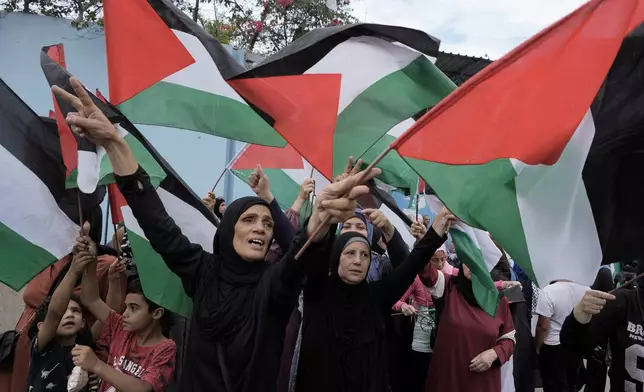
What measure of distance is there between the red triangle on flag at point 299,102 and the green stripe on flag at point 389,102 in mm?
74

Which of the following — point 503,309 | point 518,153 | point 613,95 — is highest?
point 613,95

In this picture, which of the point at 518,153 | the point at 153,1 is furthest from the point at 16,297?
the point at 518,153

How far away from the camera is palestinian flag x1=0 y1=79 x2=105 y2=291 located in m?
2.85

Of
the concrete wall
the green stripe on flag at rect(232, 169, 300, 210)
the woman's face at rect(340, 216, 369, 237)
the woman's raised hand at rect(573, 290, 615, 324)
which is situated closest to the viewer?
the woman's raised hand at rect(573, 290, 615, 324)

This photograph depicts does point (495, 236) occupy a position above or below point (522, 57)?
below

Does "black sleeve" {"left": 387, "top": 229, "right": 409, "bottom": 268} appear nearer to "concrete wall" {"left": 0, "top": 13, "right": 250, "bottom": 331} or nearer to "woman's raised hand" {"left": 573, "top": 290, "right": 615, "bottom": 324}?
"woman's raised hand" {"left": 573, "top": 290, "right": 615, "bottom": 324}

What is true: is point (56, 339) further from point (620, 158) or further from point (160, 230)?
point (620, 158)

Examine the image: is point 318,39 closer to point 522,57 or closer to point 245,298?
point 522,57

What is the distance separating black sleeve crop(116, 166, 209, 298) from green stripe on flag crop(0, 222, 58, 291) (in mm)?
1010

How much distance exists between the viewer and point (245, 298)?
214 cm

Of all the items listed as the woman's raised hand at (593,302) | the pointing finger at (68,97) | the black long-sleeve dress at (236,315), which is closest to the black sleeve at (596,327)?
the woman's raised hand at (593,302)

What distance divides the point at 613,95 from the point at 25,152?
2.77 meters

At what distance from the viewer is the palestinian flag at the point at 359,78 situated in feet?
8.39

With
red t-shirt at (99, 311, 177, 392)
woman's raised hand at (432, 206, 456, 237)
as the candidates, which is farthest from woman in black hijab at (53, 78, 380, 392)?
woman's raised hand at (432, 206, 456, 237)
